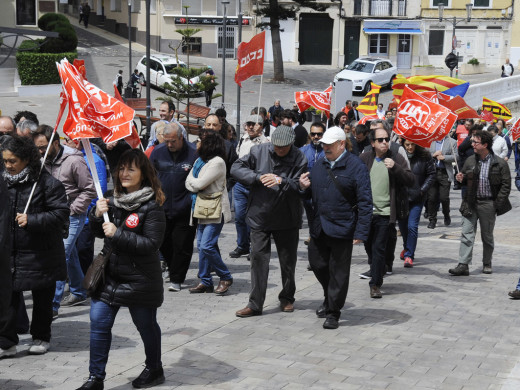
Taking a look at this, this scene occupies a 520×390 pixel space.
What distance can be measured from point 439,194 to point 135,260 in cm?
973

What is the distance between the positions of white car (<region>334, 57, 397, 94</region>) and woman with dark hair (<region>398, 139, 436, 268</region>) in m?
29.5

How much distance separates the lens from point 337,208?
827 centimetres

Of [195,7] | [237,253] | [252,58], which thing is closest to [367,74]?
[195,7]

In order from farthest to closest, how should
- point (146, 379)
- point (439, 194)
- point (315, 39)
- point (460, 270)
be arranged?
point (315, 39), point (439, 194), point (460, 270), point (146, 379)

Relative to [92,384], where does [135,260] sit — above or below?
above

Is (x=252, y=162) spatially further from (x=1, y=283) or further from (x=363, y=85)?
(x=363, y=85)

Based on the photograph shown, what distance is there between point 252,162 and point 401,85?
41.6ft

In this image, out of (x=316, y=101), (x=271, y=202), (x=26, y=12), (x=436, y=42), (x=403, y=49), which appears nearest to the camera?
(x=271, y=202)

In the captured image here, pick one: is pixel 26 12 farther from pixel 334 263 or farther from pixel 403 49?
pixel 334 263

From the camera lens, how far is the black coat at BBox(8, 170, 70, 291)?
7.14m

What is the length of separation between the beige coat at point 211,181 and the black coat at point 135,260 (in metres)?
3.02

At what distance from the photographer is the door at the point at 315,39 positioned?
53.2 m

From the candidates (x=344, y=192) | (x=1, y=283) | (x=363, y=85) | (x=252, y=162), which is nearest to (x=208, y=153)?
(x=252, y=162)

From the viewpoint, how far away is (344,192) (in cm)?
827
